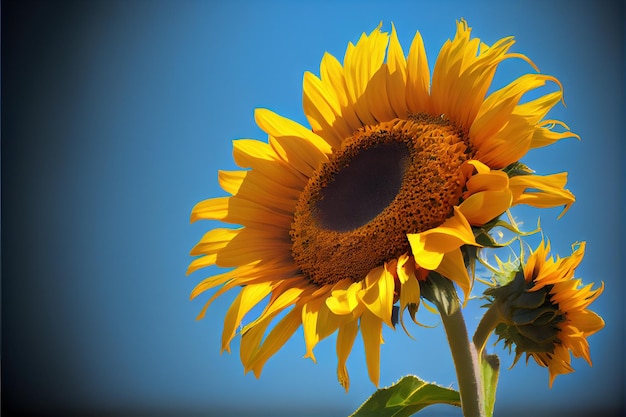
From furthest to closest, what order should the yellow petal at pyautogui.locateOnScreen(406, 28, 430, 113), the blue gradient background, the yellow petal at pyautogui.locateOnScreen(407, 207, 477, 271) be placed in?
the blue gradient background
the yellow petal at pyautogui.locateOnScreen(406, 28, 430, 113)
the yellow petal at pyautogui.locateOnScreen(407, 207, 477, 271)

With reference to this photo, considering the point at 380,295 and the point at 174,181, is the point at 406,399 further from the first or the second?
the point at 174,181

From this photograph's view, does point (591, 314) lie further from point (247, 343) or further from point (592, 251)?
point (592, 251)

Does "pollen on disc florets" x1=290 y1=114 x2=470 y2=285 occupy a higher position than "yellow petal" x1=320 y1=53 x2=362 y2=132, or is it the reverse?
"yellow petal" x1=320 y1=53 x2=362 y2=132

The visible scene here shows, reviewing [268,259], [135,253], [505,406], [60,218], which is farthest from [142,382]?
[268,259]

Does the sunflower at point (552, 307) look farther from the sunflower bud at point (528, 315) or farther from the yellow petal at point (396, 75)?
the yellow petal at point (396, 75)

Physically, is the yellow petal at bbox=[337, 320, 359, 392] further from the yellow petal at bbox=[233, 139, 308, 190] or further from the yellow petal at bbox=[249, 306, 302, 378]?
the yellow petal at bbox=[233, 139, 308, 190]

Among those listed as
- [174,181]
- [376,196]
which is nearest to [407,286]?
[376,196]

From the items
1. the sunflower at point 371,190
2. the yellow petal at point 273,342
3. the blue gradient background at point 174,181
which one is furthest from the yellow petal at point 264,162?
the blue gradient background at point 174,181

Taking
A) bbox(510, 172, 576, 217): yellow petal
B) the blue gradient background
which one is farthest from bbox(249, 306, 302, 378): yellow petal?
the blue gradient background
